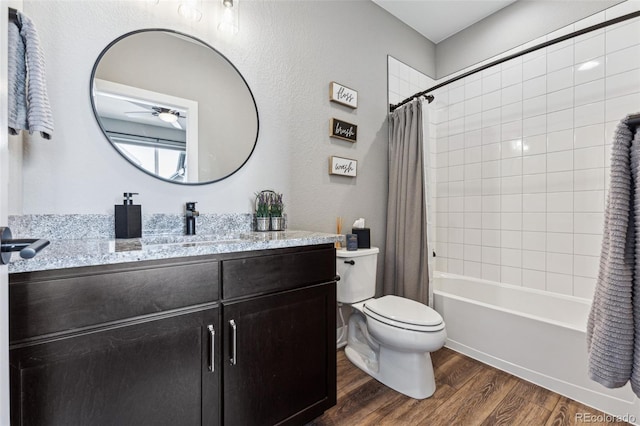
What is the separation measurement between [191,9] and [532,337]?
8.71 feet

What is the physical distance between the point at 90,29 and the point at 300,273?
4.55ft

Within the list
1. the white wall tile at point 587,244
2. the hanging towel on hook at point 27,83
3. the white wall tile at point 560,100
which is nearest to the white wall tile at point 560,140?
the white wall tile at point 560,100

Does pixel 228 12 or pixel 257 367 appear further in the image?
pixel 228 12

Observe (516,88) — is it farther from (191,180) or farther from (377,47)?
(191,180)

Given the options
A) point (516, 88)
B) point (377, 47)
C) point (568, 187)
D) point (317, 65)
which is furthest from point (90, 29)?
point (568, 187)

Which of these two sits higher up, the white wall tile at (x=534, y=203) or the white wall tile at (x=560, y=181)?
the white wall tile at (x=560, y=181)

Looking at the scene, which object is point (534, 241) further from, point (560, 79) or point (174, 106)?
point (174, 106)

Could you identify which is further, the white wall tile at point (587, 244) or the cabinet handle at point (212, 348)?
the white wall tile at point (587, 244)

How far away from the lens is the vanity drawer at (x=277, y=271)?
106 centimetres

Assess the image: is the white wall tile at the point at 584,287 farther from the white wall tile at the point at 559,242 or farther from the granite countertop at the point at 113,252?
the granite countertop at the point at 113,252

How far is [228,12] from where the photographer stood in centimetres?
158

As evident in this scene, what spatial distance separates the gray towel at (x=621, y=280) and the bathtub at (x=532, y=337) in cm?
108

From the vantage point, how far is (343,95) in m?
2.10

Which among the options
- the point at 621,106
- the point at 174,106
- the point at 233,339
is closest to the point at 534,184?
the point at 621,106
